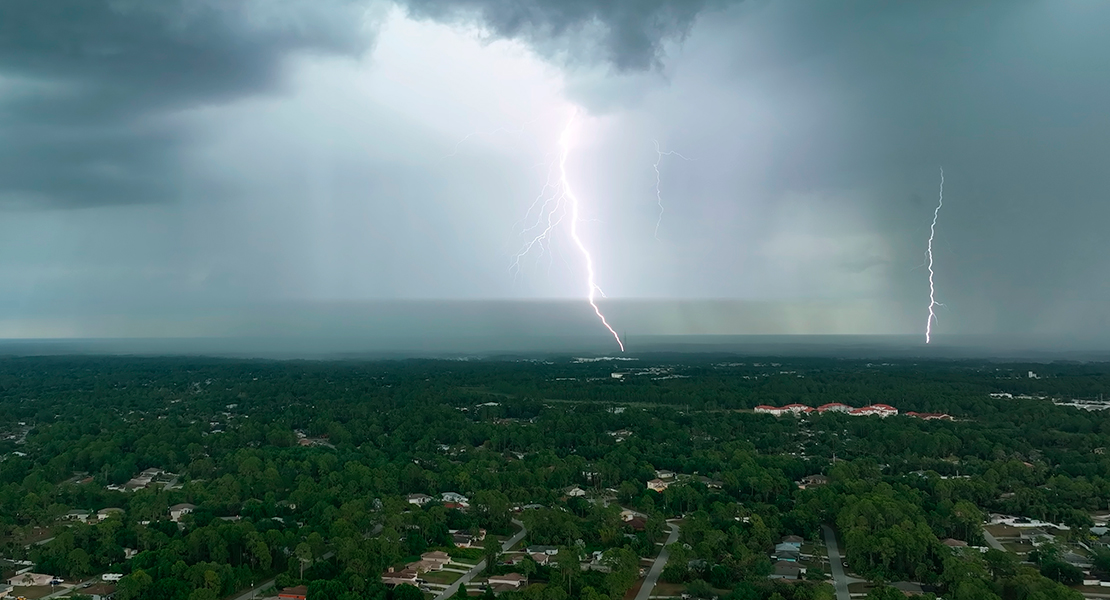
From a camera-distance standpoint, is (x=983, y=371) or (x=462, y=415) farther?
(x=983, y=371)

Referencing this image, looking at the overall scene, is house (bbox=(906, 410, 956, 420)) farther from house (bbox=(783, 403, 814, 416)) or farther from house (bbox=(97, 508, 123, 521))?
house (bbox=(97, 508, 123, 521))

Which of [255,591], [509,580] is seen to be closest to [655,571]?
[509,580]

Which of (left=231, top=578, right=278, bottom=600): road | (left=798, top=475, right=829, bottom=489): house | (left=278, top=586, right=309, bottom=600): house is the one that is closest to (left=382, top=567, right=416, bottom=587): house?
(left=278, top=586, right=309, bottom=600): house

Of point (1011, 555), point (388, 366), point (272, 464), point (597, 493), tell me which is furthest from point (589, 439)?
point (388, 366)

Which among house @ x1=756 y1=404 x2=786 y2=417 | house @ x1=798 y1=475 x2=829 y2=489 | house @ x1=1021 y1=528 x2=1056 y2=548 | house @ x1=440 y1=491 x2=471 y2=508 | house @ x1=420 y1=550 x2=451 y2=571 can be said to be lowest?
house @ x1=420 y1=550 x2=451 y2=571

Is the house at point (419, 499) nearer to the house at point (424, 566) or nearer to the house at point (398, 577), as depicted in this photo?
the house at point (424, 566)

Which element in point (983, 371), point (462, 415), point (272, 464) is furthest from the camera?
point (983, 371)

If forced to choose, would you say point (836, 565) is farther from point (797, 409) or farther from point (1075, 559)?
point (797, 409)

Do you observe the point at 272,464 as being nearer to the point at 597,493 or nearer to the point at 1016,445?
the point at 597,493
